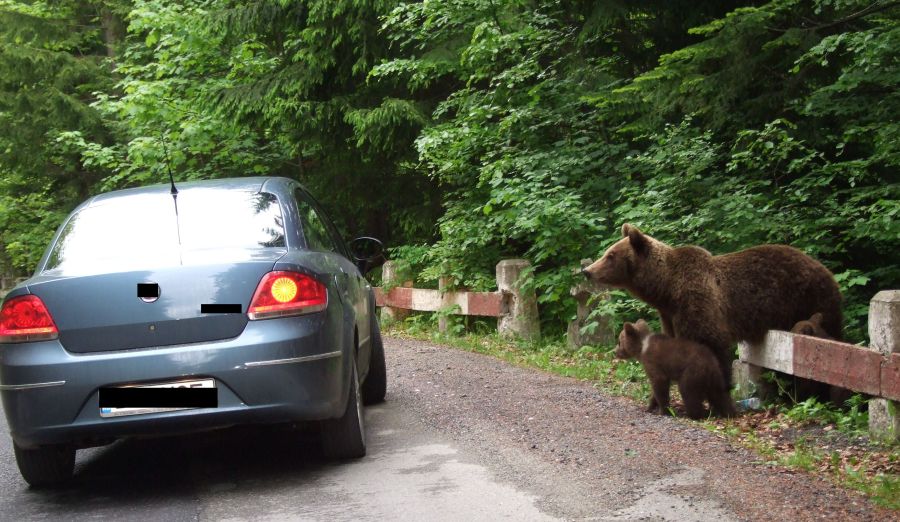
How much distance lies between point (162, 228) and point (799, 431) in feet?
14.6

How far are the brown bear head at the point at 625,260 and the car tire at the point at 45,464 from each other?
4.11 meters

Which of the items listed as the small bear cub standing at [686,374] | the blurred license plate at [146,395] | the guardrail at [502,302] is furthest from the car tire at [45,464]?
the guardrail at [502,302]

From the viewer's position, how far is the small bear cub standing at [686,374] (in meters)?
6.85

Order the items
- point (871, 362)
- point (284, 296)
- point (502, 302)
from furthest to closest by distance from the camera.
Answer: point (502, 302) < point (871, 362) < point (284, 296)

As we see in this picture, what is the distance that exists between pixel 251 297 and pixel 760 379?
4.21m

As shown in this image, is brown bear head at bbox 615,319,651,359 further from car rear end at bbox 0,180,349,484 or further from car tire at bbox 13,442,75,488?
car tire at bbox 13,442,75,488

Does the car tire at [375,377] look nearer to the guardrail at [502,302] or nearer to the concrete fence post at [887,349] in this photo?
the guardrail at [502,302]

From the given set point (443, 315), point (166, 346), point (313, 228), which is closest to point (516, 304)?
point (443, 315)

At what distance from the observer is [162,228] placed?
19.4ft

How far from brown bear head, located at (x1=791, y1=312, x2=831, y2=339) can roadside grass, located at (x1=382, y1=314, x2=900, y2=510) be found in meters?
0.50

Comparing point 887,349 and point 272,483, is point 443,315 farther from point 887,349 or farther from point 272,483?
point 887,349

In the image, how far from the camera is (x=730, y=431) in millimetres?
6449

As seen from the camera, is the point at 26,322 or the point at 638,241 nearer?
the point at 26,322

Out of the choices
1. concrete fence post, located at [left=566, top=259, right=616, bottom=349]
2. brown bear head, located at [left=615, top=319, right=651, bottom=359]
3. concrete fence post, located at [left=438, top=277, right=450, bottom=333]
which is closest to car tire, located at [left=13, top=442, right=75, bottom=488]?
brown bear head, located at [left=615, top=319, right=651, bottom=359]
